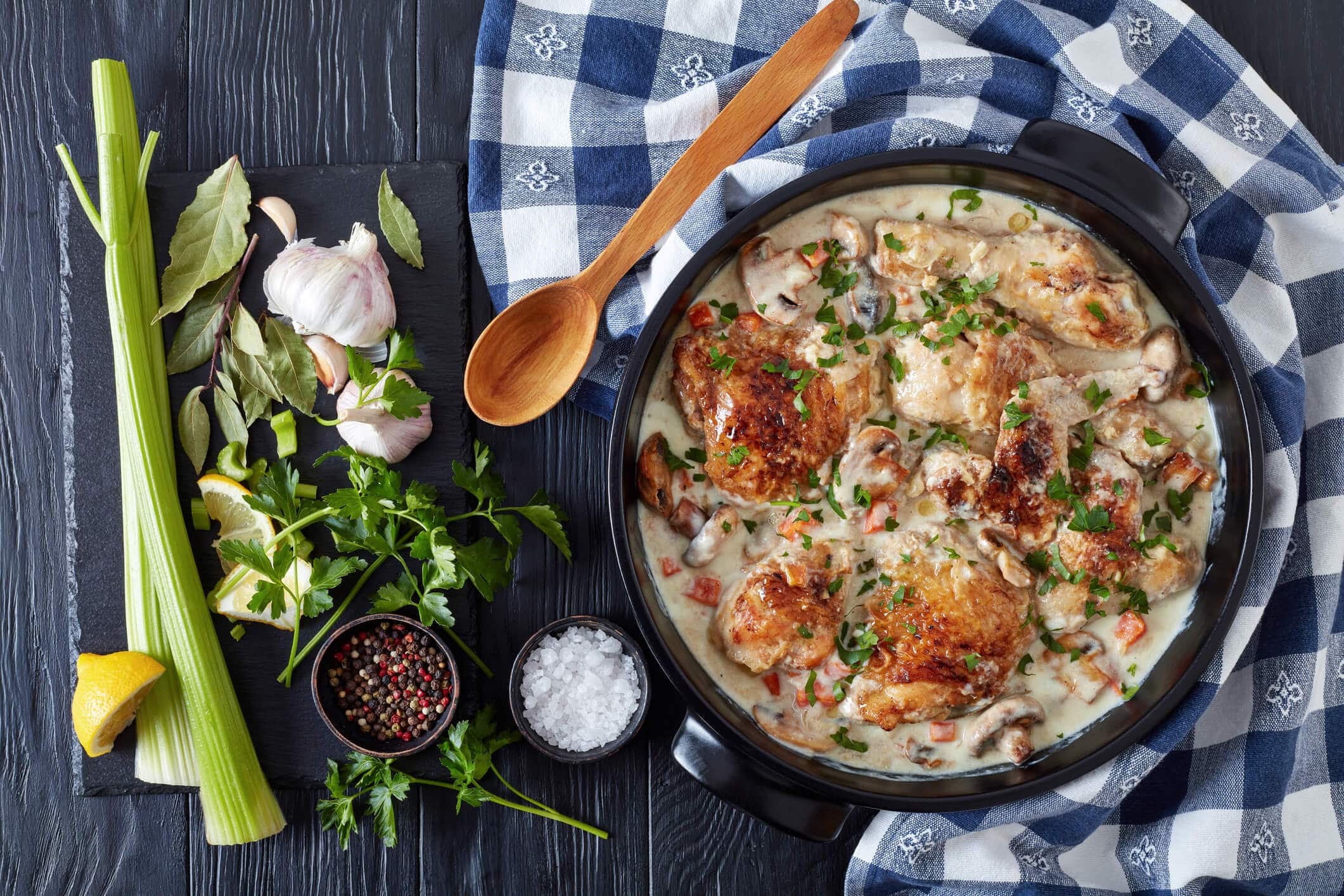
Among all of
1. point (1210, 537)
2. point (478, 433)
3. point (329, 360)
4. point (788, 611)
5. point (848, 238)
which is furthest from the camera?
point (478, 433)

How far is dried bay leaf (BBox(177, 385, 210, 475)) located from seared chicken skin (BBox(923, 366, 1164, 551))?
2187 mm

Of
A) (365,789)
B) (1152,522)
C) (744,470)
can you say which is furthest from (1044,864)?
(365,789)

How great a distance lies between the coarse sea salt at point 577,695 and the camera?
2945 mm

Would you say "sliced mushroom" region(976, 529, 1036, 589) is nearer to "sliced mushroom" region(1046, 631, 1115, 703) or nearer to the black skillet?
"sliced mushroom" region(1046, 631, 1115, 703)

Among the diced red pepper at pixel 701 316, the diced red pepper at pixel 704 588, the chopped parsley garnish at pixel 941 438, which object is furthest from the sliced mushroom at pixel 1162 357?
the diced red pepper at pixel 704 588

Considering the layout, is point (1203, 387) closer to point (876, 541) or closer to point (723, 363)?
point (876, 541)

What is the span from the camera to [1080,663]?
109 inches

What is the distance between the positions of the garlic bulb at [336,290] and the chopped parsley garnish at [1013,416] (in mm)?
1839

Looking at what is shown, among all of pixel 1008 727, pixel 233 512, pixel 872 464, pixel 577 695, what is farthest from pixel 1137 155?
pixel 233 512

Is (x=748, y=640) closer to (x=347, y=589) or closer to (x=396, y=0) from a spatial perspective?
(x=347, y=589)

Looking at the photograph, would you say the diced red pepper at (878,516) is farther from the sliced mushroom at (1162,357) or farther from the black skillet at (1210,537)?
the sliced mushroom at (1162,357)

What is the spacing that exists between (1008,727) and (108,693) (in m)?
2.60

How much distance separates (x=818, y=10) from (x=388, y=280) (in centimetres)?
155

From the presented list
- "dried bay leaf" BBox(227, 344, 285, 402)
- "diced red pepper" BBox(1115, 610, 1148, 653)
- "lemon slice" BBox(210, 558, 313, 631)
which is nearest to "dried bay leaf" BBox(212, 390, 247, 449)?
"dried bay leaf" BBox(227, 344, 285, 402)
